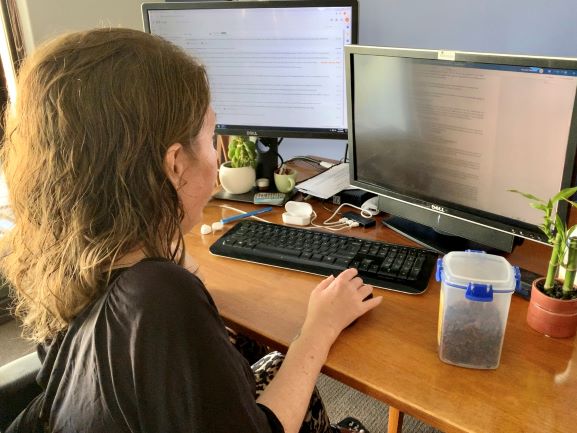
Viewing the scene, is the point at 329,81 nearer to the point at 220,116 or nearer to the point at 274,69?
the point at 274,69

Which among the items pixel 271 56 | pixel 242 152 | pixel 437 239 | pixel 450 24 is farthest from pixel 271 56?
pixel 437 239

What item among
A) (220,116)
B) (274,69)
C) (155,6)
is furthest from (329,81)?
(155,6)

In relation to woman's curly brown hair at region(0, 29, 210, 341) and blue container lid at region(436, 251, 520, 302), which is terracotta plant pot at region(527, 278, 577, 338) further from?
woman's curly brown hair at region(0, 29, 210, 341)

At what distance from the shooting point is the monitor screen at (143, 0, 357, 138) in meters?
1.30

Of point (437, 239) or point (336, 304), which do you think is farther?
point (437, 239)

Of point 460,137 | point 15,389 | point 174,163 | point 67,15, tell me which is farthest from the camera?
point 67,15

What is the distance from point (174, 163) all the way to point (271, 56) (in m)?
0.71

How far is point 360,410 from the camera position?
1.68 meters

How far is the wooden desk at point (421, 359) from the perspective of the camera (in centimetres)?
71

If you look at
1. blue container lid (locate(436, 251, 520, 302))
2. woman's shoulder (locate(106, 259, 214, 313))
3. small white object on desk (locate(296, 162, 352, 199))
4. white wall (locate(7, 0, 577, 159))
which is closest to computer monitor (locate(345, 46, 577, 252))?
small white object on desk (locate(296, 162, 352, 199))

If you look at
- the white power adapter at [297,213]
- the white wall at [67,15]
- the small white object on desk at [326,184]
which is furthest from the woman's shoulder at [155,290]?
the white wall at [67,15]

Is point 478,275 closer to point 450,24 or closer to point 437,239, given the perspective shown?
point 437,239

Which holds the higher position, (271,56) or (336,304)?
(271,56)

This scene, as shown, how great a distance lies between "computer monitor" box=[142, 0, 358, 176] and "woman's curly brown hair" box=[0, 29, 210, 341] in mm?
624
